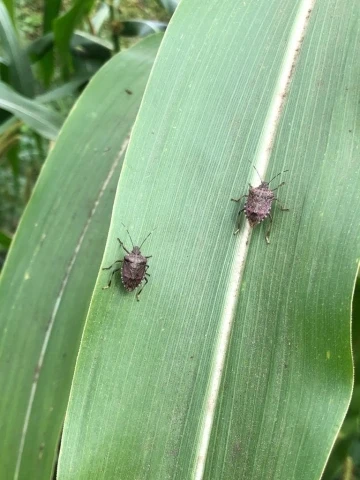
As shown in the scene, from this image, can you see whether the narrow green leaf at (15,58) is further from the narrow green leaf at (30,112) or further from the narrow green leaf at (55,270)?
the narrow green leaf at (55,270)

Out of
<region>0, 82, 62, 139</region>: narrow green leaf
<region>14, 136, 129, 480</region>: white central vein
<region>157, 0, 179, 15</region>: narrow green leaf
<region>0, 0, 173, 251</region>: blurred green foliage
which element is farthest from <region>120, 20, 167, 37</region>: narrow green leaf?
<region>14, 136, 129, 480</region>: white central vein

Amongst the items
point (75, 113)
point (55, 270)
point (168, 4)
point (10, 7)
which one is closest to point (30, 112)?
point (75, 113)

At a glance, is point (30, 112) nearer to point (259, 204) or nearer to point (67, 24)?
point (67, 24)

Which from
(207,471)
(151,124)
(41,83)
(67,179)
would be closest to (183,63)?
(151,124)

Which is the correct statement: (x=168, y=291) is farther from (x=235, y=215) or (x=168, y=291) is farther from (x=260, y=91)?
(x=260, y=91)

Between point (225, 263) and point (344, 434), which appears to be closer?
point (225, 263)

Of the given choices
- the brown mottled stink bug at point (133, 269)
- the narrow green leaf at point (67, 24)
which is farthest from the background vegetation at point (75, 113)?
the brown mottled stink bug at point (133, 269)

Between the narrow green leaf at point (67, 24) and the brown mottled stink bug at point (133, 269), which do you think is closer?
the brown mottled stink bug at point (133, 269)
